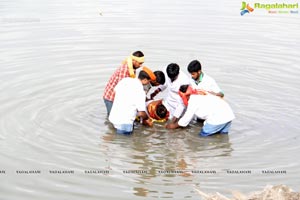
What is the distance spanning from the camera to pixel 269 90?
9.77 m

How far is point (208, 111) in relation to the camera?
752 cm

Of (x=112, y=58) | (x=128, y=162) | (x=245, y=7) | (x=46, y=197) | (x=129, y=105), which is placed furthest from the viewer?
(x=245, y=7)

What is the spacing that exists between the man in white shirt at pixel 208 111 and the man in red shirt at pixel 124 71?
0.79 metres

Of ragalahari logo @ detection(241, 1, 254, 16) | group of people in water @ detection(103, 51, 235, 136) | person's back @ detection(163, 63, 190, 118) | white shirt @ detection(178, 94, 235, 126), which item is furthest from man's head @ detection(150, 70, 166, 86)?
ragalahari logo @ detection(241, 1, 254, 16)

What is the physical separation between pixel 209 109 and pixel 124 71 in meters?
1.41

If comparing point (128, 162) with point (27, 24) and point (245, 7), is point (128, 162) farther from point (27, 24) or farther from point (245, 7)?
point (245, 7)

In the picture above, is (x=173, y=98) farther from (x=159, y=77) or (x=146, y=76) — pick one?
(x=146, y=76)

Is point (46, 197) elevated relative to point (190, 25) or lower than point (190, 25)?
lower

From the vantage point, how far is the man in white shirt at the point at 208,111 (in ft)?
24.6

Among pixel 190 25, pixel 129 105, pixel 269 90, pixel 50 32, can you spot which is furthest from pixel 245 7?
pixel 129 105

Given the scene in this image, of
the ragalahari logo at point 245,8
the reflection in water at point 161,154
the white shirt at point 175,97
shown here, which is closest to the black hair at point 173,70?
the white shirt at point 175,97

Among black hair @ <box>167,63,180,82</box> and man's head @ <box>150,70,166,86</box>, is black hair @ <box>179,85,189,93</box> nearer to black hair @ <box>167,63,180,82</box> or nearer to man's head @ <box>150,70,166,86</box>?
black hair @ <box>167,63,180,82</box>

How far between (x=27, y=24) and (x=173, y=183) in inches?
401

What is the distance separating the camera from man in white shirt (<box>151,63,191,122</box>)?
25.7 feet
